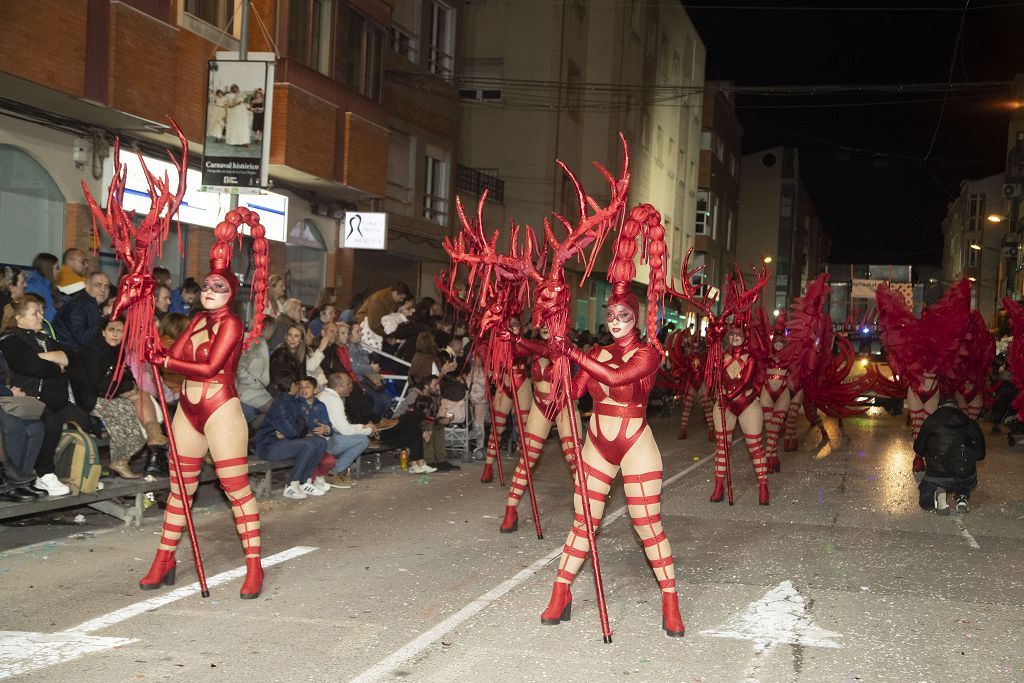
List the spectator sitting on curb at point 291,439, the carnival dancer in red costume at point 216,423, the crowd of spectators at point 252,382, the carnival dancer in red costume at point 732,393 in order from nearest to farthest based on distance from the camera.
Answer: the carnival dancer in red costume at point 216,423
the crowd of spectators at point 252,382
the spectator sitting on curb at point 291,439
the carnival dancer in red costume at point 732,393

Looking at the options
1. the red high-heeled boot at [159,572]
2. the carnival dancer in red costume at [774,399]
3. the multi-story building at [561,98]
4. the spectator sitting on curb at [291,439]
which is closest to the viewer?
the red high-heeled boot at [159,572]

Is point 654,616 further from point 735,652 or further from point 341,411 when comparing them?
point 341,411

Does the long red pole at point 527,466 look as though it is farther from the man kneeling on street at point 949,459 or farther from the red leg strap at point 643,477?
the man kneeling on street at point 949,459

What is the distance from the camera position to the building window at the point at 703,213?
56188 mm

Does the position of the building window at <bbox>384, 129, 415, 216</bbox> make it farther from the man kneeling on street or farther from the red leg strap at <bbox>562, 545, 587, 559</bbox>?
the red leg strap at <bbox>562, 545, 587, 559</bbox>

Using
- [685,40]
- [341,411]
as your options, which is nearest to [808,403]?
[341,411]

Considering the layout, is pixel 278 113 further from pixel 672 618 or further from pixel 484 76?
pixel 484 76

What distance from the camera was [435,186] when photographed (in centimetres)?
2733

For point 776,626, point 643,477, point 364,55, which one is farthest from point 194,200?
point 776,626

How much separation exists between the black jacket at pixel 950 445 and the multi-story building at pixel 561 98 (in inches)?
679

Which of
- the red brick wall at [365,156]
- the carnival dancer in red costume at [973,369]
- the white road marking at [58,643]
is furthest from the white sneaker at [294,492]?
the red brick wall at [365,156]

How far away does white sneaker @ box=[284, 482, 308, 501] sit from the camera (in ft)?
37.5

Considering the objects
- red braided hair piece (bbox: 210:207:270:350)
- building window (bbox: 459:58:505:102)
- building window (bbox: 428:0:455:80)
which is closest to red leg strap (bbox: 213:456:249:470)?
red braided hair piece (bbox: 210:207:270:350)

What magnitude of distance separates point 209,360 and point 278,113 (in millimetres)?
12710
